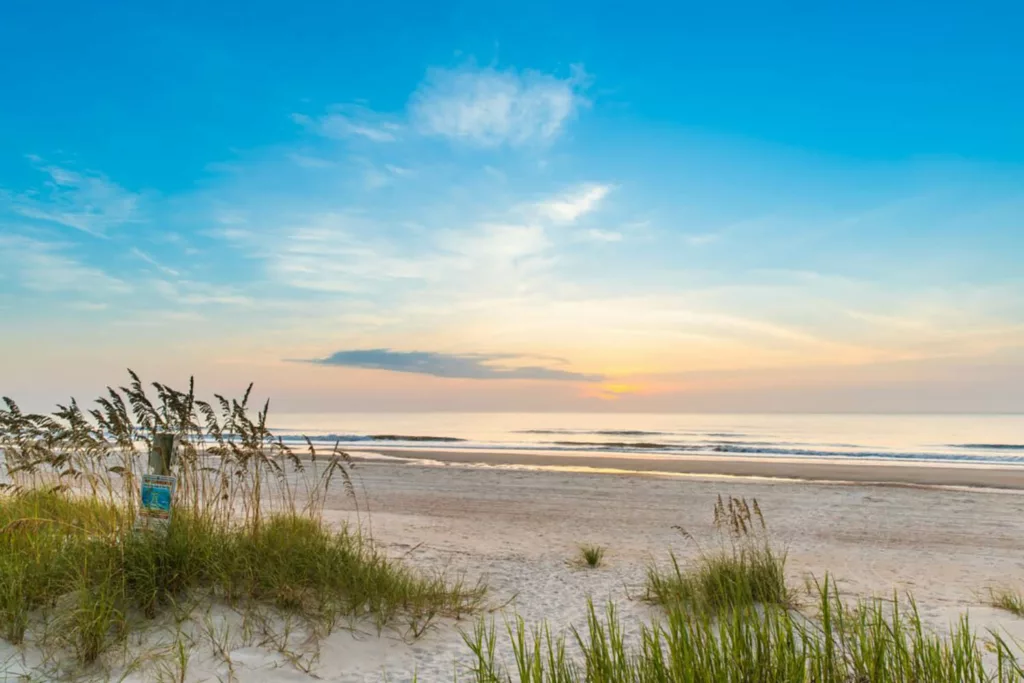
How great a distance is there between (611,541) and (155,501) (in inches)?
302

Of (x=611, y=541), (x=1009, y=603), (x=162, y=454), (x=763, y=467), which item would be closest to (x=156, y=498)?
(x=162, y=454)

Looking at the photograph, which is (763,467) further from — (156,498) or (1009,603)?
(156,498)

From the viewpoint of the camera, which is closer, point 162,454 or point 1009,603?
point 162,454

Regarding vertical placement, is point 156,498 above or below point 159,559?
above

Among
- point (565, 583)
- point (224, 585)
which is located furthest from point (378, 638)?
point (565, 583)

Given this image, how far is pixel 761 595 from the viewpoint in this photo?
6.39m

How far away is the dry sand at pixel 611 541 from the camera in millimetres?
5285

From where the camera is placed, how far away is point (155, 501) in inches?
224

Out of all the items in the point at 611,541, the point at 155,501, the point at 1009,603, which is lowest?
the point at 611,541

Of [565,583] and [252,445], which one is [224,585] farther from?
[565,583]

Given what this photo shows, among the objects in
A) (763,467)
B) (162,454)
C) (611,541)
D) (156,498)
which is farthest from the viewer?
(763,467)

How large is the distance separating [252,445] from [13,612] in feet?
7.07

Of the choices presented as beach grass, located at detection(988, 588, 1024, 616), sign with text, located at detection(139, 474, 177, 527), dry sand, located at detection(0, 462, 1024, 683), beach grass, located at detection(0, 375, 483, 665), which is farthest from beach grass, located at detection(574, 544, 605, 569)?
sign with text, located at detection(139, 474, 177, 527)

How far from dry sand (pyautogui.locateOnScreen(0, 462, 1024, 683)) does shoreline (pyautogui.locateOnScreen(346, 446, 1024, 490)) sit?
9.83 ft
